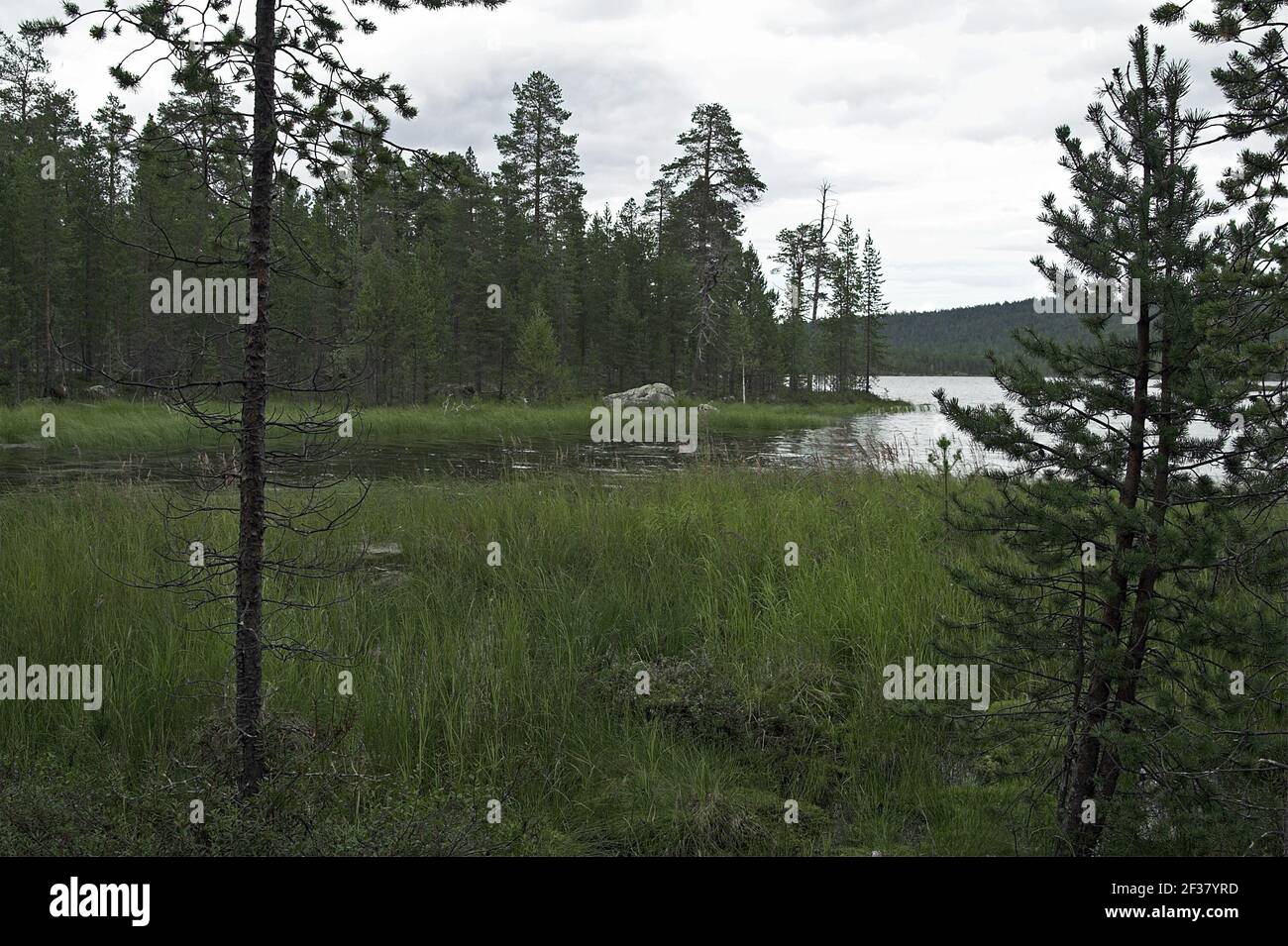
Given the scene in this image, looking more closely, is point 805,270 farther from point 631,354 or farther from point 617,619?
point 617,619

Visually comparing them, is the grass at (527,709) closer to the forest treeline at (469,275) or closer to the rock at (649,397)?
the forest treeline at (469,275)

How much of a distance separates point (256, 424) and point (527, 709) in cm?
225

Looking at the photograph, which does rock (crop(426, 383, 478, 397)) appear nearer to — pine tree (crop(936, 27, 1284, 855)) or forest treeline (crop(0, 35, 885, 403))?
forest treeline (crop(0, 35, 885, 403))

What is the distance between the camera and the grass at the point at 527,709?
148 inches

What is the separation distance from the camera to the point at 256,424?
3748 millimetres

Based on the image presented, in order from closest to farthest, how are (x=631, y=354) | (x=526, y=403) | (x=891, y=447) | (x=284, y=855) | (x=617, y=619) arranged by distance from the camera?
(x=284, y=855), (x=617, y=619), (x=891, y=447), (x=526, y=403), (x=631, y=354)

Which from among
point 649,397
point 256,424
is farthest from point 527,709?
point 649,397

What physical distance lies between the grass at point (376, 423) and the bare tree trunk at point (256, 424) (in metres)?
8.11

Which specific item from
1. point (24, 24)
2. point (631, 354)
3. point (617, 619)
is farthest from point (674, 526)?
point (631, 354)

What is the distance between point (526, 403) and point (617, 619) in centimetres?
3850

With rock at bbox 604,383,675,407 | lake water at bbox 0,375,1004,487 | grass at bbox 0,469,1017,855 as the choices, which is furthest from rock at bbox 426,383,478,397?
grass at bbox 0,469,1017,855

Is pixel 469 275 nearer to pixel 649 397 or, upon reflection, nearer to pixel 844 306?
pixel 649 397

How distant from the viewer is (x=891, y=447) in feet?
41.4

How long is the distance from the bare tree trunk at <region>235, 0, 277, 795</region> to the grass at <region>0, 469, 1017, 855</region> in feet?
0.87
